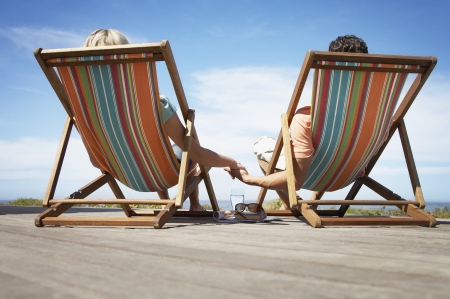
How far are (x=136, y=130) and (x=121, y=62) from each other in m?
0.49

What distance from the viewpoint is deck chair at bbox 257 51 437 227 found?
2783mm

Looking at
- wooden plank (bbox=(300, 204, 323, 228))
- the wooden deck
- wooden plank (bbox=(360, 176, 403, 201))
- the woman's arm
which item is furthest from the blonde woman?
wooden plank (bbox=(360, 176, 403, 201))

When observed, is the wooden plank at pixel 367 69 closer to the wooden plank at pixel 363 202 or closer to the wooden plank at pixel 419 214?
the wooden plank at pixel 363 202

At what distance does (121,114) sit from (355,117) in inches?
64.0

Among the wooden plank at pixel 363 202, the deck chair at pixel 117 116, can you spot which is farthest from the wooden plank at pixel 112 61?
the wooden plank at pixel 363 202

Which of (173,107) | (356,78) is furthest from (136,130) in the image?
(356,78)

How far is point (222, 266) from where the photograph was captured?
1.34 metres

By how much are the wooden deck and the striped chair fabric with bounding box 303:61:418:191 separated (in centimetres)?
107

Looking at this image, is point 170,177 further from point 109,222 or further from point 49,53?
point 49,53

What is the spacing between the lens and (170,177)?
3.34 m

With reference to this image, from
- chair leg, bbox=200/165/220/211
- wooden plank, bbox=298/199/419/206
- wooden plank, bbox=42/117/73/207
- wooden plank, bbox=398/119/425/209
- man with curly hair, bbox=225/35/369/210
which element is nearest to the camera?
wooden plank, bbox=298/199/419/206

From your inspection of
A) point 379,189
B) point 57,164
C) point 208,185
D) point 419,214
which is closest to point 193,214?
point 208,185

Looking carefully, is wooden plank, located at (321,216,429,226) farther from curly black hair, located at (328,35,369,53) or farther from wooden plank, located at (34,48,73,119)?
wooden plank, located at (34,48,73,119)

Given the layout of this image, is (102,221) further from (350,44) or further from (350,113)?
(350,44)
